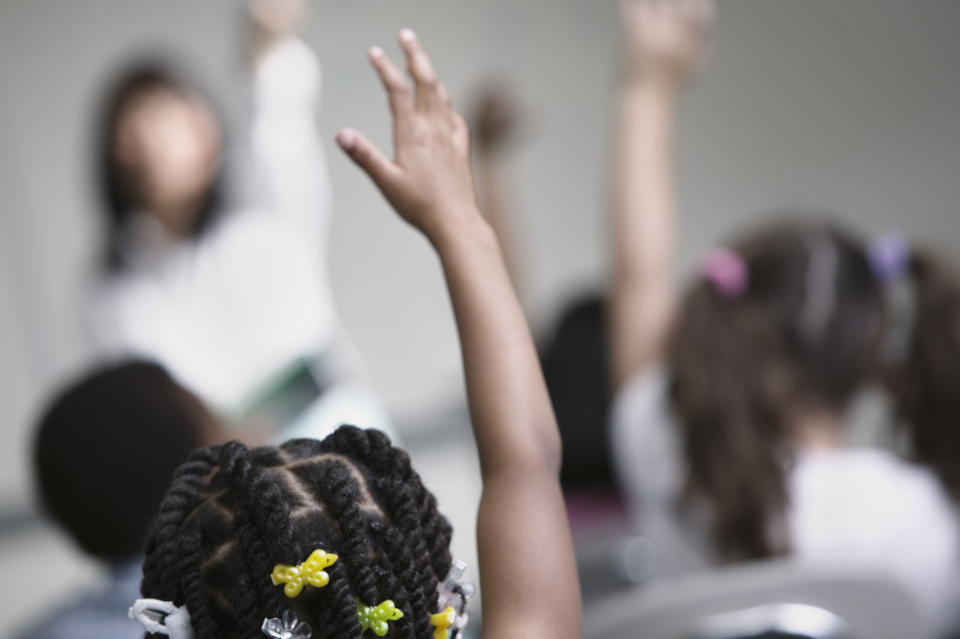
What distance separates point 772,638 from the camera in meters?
0.97

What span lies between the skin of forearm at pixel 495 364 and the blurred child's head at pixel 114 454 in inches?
21.2

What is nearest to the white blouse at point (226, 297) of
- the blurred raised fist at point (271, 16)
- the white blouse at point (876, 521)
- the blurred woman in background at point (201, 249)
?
the blurred woman in background at point (201, 249)

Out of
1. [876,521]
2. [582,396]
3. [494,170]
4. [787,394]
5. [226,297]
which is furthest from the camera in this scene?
[582,396]

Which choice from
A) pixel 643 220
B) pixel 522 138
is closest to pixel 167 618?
pixel 643 220

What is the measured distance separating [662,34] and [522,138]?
1.66 meters

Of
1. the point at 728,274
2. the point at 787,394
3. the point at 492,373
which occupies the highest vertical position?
the point at 728,274

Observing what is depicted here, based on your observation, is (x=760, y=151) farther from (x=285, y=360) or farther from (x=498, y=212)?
(x=285, y=360)

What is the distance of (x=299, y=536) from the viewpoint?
0.61 meters

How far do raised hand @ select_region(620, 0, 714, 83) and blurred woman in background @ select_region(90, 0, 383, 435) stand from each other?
68 centimetres

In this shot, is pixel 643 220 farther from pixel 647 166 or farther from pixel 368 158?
pixel 368 158

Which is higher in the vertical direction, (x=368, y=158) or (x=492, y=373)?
(x=368, y=158)

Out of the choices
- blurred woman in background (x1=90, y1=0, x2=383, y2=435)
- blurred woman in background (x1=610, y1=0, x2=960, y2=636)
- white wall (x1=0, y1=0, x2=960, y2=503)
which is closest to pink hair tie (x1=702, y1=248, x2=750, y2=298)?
blurred woman in background (x1=610, y1=0, x2=960, y2=636)

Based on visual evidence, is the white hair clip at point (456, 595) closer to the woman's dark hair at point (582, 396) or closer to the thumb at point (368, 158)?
the thumb at point (368, 158)

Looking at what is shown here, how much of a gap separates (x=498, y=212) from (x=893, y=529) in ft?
2.83
